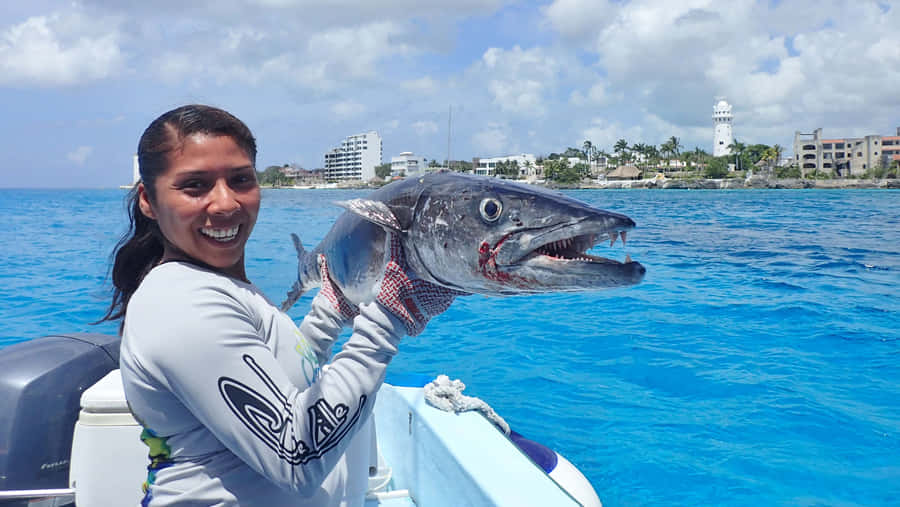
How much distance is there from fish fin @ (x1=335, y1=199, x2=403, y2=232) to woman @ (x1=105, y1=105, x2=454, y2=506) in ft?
0.36

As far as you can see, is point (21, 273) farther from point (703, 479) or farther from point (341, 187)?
point (341, 187)

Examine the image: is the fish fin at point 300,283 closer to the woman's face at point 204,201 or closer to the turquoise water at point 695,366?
the turquoise water at point 695,366

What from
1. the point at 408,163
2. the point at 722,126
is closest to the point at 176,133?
the point at 408,163

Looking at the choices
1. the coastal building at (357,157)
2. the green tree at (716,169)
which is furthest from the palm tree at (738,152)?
the coastal building at (357,157)

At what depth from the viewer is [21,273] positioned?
603 inches

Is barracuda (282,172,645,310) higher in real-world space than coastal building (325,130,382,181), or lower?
lower

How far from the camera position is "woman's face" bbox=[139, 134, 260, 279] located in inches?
53.4

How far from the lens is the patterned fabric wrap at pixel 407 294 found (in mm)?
1400

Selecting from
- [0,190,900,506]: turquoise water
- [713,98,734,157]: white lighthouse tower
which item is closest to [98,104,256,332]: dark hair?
[0,190,900,506]: turquoise water

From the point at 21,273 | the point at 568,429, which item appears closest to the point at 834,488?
the point at 568,429

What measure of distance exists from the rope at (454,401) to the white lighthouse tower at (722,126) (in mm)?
140778

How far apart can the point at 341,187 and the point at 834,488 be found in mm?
111570

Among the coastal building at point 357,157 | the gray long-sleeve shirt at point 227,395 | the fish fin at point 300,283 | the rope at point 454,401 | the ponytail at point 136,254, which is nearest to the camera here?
the gray long-sleeve shirt at point 227,395

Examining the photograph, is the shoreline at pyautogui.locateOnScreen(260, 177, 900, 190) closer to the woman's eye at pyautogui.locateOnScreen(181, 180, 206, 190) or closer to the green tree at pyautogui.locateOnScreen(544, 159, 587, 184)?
the green tree at pyautogui.locateOnScreen(544, 159, 587, 184)
